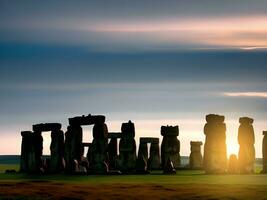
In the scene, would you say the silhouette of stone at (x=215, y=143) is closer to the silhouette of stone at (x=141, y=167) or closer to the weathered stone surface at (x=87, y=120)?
the silhouette of stone at (x=141, y=167)

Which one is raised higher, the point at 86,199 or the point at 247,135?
the point at 247,135

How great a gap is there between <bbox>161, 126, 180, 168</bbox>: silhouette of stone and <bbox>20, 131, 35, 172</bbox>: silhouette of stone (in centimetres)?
1119

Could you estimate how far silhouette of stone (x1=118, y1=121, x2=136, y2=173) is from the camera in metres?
57.4

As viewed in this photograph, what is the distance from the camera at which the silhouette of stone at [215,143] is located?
2067 inches

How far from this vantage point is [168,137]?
6106 centimetres

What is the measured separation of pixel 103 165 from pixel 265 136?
12519 millimetres

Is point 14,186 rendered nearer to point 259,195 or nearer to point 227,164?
point 259,195

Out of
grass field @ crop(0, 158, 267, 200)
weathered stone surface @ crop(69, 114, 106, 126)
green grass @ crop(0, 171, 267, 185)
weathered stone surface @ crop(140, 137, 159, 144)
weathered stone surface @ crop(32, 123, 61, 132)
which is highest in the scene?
weathered stone surface @ crop(69, 114, 106, 126)

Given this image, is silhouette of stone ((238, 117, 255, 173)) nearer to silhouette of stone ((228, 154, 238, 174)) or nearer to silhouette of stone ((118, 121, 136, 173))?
silhouette of stone ((228, 154, 238, 174))

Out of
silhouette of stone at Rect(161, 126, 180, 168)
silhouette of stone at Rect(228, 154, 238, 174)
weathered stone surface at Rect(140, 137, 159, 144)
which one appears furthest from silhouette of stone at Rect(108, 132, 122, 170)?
silhouette of stone at Rect(228, 154, 238, 174)

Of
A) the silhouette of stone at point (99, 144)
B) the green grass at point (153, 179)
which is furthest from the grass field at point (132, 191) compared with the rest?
the silhouette of stone at point (99, 144)

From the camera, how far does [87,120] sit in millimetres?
53219

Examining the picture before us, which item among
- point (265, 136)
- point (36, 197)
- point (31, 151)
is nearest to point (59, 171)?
point (31, 151)

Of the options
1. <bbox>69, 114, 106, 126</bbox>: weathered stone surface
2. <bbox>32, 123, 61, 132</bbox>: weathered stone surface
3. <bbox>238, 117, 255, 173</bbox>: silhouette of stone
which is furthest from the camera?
<bbox>32, 123, 61, 132</bbox>: weathered stone surface
